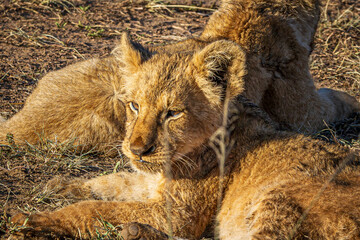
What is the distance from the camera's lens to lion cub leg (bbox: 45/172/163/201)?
4.08 metres

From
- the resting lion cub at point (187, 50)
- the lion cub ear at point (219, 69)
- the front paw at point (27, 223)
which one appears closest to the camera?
the front paw at point (27, 223)

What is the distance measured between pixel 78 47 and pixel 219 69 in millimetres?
3536

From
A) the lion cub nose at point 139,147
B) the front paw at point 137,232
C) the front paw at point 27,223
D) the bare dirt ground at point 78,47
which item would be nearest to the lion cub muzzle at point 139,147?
the lion cub nose at point 139,147

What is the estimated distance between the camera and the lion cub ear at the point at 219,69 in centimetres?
360

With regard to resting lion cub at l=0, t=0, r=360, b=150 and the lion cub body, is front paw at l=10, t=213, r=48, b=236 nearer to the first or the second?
the lion cub body

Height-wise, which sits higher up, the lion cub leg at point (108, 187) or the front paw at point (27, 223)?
the front paw at point (27, 223)

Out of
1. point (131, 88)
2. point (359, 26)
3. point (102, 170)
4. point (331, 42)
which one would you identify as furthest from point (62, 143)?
point (359, 26)

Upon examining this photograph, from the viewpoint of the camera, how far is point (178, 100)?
140 inches

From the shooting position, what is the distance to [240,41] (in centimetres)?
476

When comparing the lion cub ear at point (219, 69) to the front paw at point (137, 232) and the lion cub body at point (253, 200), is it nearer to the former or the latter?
the lion cub body at point (253, 200)

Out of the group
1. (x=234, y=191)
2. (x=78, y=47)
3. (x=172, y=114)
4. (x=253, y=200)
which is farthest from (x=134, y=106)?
(x=78, y=47)

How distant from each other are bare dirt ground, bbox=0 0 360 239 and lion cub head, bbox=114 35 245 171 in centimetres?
102

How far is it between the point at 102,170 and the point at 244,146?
1.52 m

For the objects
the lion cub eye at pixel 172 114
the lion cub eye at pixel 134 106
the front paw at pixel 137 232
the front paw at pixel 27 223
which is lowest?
the front paw at pixel 27 223
